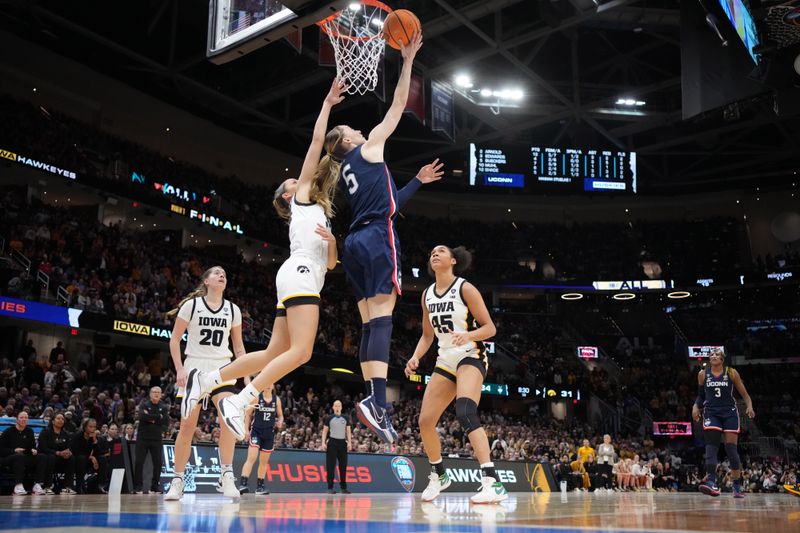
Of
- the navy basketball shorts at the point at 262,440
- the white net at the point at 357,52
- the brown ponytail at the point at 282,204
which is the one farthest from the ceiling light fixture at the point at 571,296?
the brown ponytail at the point at 282,204

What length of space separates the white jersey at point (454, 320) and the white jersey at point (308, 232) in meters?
1.57

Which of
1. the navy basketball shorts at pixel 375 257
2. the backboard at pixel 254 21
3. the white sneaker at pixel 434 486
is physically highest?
the backboard at pixel 254 21

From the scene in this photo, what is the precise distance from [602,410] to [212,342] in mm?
30491

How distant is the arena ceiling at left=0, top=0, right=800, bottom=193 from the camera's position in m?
24.2

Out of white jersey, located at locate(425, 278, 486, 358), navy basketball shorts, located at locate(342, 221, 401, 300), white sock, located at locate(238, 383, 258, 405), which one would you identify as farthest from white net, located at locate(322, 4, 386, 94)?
white sock, located at locate(238, 383, 258, 405)

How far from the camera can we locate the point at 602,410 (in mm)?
35062

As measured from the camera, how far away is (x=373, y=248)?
5445 millimetres

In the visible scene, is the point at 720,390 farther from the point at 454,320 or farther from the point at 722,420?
the point at 454,320

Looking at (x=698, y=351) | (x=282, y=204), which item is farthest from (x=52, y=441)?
(x=698, y=351)

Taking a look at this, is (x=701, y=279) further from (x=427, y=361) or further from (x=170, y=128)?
(x=170, y=128)

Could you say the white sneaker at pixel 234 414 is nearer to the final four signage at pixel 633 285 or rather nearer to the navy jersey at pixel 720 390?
the navy jersey at pixel 720 390

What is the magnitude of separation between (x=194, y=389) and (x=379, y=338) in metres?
1.94

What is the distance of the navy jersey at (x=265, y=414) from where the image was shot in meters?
11.0

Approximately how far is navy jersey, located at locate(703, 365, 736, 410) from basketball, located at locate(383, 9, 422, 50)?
7.12 metres
